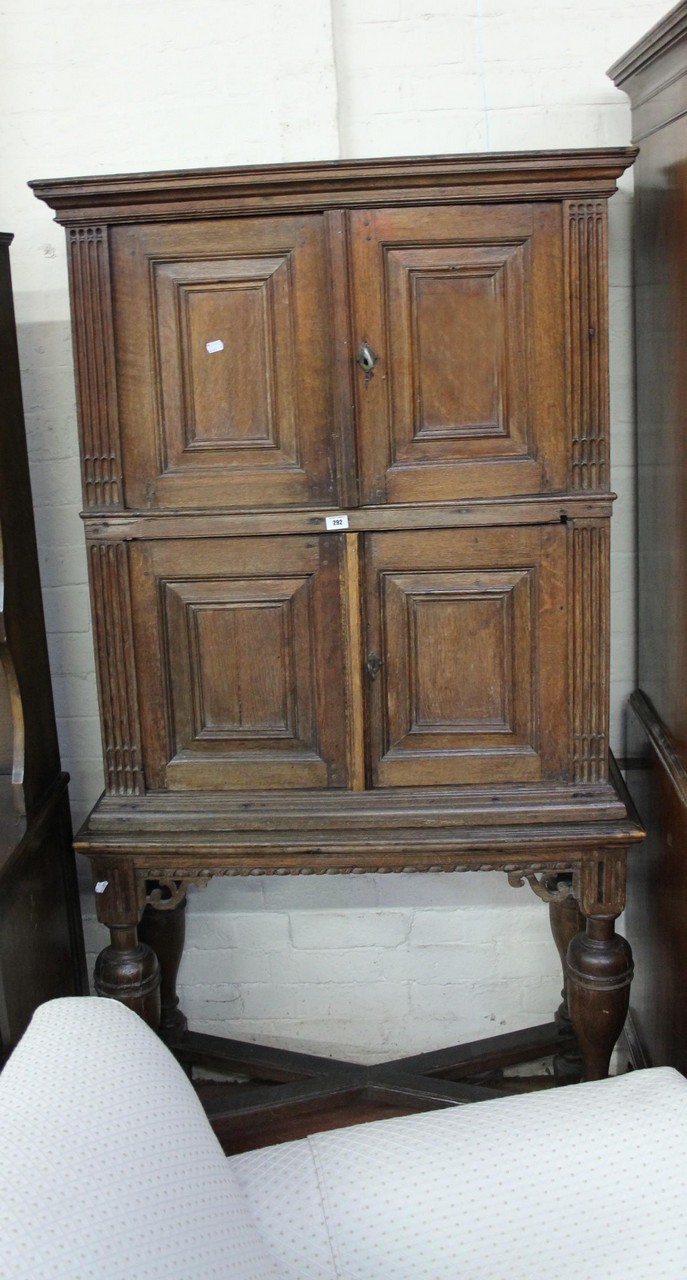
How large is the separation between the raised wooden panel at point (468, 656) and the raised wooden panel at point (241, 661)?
8cm

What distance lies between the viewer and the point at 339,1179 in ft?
4.43

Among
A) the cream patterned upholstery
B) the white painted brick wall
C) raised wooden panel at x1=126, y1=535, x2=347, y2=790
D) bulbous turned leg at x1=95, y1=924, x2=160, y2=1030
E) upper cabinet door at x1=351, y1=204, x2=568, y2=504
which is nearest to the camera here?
the cream patterned upholstery

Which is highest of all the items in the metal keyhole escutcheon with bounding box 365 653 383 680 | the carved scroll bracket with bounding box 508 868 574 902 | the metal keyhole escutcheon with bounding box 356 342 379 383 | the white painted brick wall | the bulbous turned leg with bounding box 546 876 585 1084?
the white painted brick wall

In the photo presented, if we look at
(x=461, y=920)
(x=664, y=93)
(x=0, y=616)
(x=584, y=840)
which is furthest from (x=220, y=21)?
(x=461, y=920)

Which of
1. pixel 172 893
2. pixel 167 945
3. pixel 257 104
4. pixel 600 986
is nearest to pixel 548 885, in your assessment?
pixel 600 986

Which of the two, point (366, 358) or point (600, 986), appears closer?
point (366, 358)

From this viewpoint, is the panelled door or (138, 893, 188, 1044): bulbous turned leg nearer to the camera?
the panelled door

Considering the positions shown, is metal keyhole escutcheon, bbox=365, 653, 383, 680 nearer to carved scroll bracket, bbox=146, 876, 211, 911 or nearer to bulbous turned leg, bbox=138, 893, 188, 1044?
carved scroll bracket, bbox=146, 876, 211, 911

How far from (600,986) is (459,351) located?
109cm

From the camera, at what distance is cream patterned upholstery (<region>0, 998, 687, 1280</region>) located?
1081 millimetres

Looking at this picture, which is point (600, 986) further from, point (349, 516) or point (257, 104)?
point (257, 104)

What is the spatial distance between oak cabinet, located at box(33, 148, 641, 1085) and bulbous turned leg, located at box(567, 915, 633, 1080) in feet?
0.22

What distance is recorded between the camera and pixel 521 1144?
1.33 metres

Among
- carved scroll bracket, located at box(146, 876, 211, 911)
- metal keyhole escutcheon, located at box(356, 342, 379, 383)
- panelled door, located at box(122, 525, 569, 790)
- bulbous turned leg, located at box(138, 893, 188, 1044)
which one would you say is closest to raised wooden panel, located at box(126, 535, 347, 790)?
panelled door, located at box(122, 525, 569, 790)
